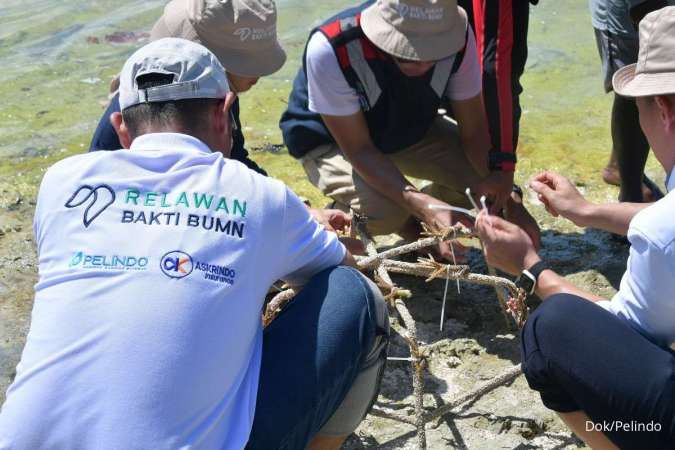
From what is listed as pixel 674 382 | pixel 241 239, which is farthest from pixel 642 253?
pixel 241 239

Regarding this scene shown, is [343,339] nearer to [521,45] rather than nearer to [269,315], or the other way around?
[269,315]

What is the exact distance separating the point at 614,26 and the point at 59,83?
3206 millimetres

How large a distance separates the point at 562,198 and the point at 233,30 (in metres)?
1.09

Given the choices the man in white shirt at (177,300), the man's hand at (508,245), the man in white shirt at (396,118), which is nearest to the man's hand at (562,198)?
the man's hand at (508,245)

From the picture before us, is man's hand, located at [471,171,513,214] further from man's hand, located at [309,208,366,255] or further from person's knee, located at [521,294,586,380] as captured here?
person's knee, located at [521,294,586,380]

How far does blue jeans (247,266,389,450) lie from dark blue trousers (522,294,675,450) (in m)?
0.37

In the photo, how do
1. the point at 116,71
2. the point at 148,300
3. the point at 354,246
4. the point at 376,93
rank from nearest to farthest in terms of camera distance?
1. the point at 148,300
2. the point at 354,246
3. the point at 376,93
4. the point at 116,71

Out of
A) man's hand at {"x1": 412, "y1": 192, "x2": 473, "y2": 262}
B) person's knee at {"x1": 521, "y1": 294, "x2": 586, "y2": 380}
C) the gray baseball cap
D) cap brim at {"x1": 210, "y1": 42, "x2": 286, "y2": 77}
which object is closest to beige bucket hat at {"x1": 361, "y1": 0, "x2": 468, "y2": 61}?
cap brim at {"x1": 210, "y1": 42, "x2": 286, "y2": 77}

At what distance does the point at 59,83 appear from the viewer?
5.06 meters

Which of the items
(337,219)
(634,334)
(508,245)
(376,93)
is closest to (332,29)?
(376,93)

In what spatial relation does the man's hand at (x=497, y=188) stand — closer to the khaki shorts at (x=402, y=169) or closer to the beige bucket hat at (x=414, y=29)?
the khaki shorts at (x=402, y=169)

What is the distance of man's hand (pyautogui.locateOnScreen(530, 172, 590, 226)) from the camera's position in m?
2.38

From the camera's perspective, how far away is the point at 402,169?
3299mm

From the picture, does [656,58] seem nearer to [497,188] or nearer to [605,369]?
[605,369]
